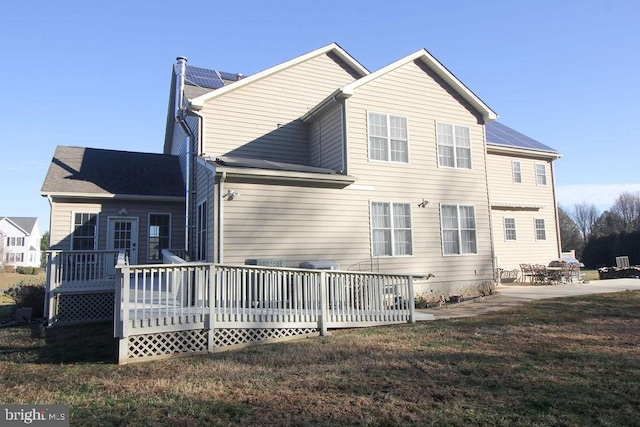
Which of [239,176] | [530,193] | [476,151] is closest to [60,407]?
[239,176]

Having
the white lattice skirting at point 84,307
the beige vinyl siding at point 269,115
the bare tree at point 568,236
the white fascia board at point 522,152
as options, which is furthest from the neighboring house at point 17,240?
the bare tree at point 568,236

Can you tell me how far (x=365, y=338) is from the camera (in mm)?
7613

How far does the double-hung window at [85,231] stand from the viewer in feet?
45.6

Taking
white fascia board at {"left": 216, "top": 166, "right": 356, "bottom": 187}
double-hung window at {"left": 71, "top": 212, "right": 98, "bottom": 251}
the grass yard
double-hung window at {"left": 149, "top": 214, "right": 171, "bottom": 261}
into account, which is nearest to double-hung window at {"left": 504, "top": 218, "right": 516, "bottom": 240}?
white fascia board at {"left": 216, "top": 166, "right": 356, "bottom": 187}

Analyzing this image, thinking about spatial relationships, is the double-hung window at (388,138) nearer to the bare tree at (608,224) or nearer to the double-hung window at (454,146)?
the double-hung window at (454,146)

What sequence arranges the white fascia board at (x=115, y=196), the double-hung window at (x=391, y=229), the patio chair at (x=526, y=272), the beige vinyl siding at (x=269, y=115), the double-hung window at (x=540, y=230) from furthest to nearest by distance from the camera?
the double-hung window at (x=540, y=230)
the patio chair at (x=526, y=272)
the beige vinyl siding at (x=269, y=115)
the white fascia board at (x=115, y=196)
the double-hung window at (x=391, y=229)

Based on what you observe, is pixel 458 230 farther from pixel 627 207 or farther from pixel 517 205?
pixel 627 207

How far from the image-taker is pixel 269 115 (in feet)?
47.9

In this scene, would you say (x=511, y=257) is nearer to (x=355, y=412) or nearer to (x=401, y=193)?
(x=401, y=193)

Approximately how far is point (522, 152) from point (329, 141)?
11752 millimetres

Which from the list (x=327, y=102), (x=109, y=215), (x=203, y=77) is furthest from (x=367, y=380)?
(x=203, y=77)

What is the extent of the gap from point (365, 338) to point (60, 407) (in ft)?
15.9

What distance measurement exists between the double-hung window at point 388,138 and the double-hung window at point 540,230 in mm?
11213

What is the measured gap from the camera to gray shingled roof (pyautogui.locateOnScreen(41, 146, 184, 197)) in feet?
45.9
